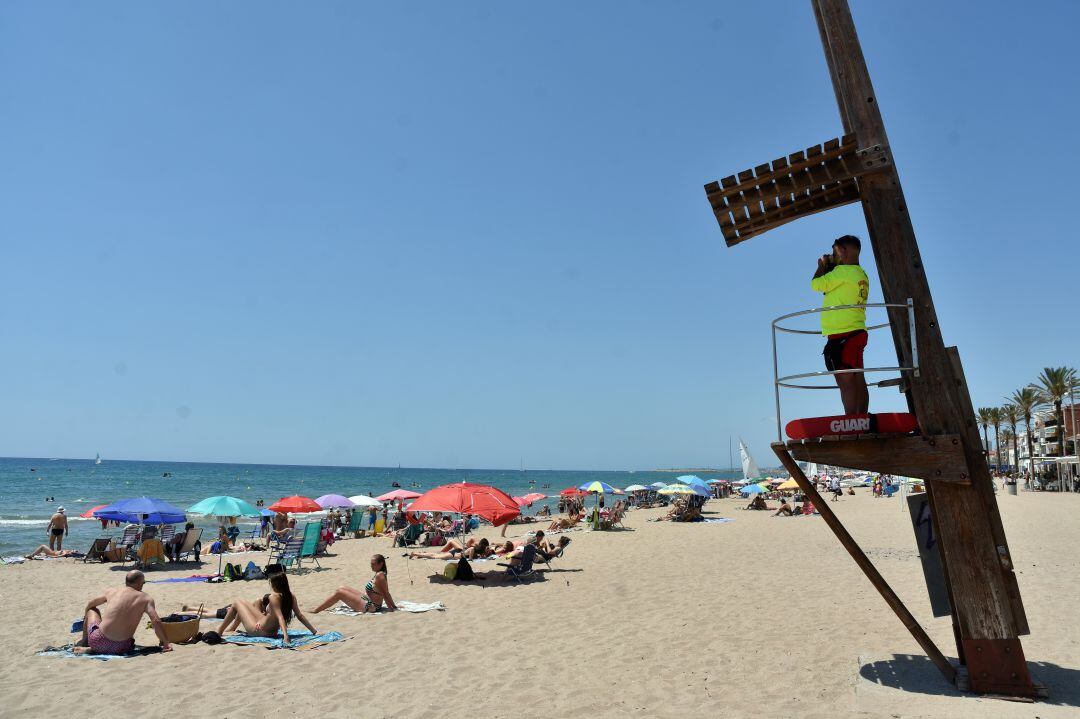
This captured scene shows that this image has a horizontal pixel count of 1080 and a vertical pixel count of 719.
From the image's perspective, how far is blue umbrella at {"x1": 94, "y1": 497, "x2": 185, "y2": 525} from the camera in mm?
14844

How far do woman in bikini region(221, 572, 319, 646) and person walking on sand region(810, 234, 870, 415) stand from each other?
21.1ft

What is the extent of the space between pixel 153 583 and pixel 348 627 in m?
6.40

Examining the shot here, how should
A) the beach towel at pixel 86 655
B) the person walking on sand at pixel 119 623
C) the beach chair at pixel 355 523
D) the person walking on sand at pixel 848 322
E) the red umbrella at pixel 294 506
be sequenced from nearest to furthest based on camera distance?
the person walking on sand at pixel 848 322
the beach towel at pixel 86 655
the person walking on sand at pixel 119 623
the red umbrella at pixel 294 506
the beach chair at pixel 355 523

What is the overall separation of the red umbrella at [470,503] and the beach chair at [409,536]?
25.5 ft

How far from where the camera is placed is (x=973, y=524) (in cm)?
487

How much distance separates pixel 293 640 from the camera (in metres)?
7.59

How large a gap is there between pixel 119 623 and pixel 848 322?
769 cm

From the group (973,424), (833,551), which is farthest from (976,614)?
(833,551)

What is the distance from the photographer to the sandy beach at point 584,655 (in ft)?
A: 17.4

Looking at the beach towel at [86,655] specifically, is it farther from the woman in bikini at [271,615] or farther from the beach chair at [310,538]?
the beach chair at [310,538]

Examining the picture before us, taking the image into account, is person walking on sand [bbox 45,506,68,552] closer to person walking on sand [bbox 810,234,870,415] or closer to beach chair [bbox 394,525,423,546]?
beach chair [bbox 394,525,423,546]

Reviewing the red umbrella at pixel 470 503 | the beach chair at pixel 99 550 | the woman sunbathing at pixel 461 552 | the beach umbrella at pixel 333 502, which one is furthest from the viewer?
the beach umbrella at pixel 333 502

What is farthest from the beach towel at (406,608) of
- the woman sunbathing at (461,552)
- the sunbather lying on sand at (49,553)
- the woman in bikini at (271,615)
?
the sunbather lying on sand at (49,553)

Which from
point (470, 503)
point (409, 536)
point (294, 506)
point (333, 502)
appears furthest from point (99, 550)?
point (470, 503)
